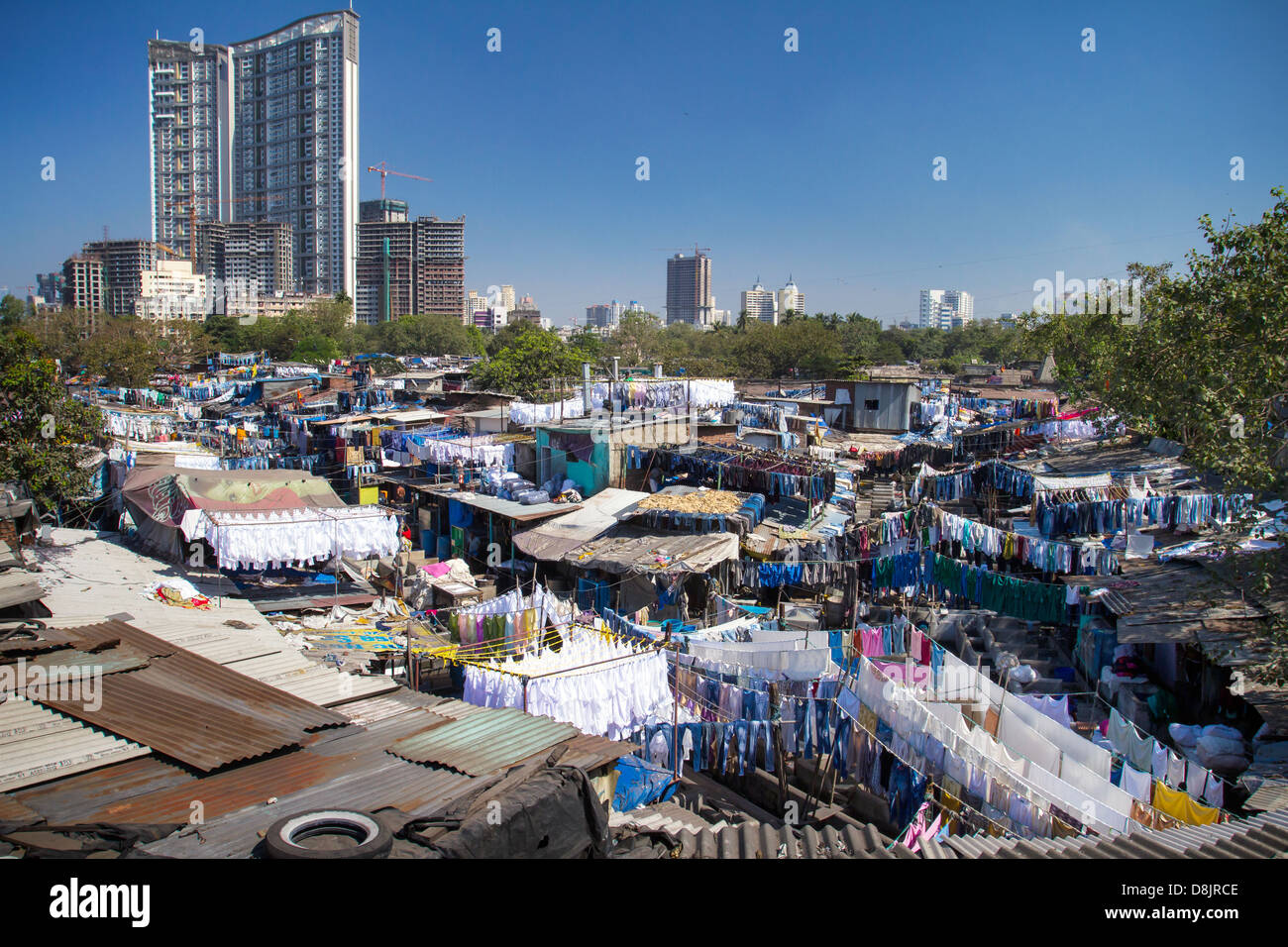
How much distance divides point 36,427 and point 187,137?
16117cm

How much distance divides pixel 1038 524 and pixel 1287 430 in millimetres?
5107

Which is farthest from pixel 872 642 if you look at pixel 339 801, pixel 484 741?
pixel 339 801

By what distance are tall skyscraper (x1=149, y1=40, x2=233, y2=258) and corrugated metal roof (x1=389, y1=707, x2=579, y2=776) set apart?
16375cm

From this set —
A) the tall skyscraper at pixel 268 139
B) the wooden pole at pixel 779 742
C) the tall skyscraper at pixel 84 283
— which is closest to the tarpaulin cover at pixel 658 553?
the wooden pole at pixel 779 742

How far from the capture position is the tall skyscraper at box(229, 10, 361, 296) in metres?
128

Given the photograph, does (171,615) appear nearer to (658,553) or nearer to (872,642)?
(658,553)

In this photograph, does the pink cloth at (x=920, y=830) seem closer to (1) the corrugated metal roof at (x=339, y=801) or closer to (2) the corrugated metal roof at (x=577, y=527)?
(1) the corrugated metal roof at (x=339, y=801)

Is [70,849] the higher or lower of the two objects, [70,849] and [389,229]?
the lower

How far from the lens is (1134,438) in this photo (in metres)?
22.0

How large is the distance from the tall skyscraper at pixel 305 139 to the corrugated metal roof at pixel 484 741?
14193 cm

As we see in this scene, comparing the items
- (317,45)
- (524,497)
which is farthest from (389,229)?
(524,497)

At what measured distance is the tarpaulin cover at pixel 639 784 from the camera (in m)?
8.79

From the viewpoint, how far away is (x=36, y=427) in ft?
50.4
